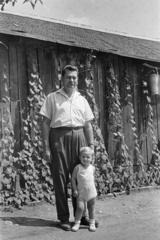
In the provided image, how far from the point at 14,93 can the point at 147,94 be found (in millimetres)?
2669

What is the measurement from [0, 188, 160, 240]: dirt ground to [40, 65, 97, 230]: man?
0.80 feet

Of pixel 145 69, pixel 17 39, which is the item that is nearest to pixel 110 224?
pixel 17 39

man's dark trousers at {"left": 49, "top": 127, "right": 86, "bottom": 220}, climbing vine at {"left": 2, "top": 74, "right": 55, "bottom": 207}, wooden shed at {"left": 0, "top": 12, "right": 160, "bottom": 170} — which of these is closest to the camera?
man's dark trousers at {"left": 49, "top": 127, "right": 86, "bottom": 220}

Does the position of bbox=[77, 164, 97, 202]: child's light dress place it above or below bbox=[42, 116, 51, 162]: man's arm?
below

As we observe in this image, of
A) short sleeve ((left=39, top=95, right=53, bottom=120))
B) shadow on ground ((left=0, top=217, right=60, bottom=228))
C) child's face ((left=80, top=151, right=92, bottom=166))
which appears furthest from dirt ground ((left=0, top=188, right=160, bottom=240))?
short sleeve ((left=39, top=95, right=53, bottom=120))

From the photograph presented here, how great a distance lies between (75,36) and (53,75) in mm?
2416

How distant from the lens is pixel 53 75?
212 inches

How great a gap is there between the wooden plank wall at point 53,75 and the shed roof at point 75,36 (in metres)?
0.22

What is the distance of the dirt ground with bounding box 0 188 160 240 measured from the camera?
12.0ft

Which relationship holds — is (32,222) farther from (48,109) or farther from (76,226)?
(48,109)

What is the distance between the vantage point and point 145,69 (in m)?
6.47

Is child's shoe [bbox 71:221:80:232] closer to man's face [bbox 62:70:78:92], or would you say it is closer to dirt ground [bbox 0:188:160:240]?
dirt ground [bbox 0:188:160:240]

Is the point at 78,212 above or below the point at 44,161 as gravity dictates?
below

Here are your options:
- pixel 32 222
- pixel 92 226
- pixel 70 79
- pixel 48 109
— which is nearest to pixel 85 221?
pixel 92 226
